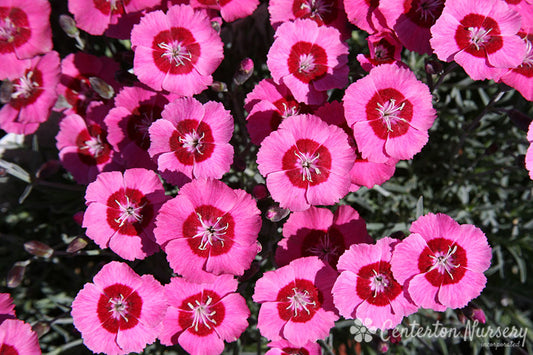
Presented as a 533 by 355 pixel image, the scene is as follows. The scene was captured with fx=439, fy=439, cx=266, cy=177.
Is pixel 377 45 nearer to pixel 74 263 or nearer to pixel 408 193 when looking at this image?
pixel 408 193

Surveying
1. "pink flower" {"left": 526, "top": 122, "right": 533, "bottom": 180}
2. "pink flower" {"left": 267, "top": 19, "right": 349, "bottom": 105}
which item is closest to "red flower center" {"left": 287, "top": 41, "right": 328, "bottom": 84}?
"pink flower" {"left": 267, "top": 19, "right": 349, "bottom": 105}

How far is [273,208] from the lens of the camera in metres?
2.28

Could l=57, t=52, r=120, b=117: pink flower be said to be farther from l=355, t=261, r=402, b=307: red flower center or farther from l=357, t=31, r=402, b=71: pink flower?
l=355, t=261, r=402, b=307: red flower center

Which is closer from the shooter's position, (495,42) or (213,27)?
(495,42)

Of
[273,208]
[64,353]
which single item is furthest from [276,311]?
[64,353]

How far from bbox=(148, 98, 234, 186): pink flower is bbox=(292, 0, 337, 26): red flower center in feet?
2.71

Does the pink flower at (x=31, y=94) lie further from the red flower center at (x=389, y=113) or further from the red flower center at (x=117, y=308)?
the red flower center at (x=389, y=113)

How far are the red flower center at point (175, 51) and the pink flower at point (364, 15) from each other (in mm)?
894

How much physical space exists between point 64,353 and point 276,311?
1.84m

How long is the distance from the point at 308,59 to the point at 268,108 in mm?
395

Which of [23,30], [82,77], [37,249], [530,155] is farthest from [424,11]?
[37,249]

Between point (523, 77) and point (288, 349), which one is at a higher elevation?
point (523, 77)

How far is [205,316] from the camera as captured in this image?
7.60ft

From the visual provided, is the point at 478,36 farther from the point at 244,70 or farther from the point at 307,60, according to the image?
the point at 244,70
